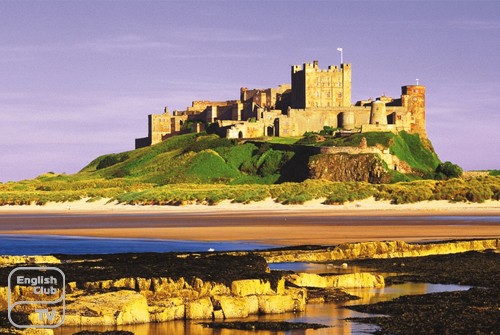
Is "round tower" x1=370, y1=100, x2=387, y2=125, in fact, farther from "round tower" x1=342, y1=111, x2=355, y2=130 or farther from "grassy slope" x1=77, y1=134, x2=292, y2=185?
"grassy slope" x1=77, y1=134, x2=292, y2=185

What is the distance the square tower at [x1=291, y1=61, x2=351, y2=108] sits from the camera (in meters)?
92.7

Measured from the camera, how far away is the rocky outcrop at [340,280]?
21219 millimetres

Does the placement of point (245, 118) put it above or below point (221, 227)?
above

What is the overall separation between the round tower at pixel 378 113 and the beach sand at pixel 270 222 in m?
28.3

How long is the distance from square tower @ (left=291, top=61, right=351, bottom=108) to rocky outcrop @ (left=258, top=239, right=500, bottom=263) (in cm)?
6360

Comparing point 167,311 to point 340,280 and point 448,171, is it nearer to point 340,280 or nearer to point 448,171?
point 340,280

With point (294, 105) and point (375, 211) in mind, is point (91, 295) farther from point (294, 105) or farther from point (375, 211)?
point (294, 105)

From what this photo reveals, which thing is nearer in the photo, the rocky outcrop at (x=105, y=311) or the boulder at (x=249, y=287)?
the rocky outcrop at (x=105, y=311)

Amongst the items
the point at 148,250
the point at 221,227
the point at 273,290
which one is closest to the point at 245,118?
the point at 221,227

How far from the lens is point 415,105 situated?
300ft

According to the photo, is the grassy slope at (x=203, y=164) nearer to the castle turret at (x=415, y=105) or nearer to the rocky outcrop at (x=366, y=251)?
the castle turret at (x=415, y=105)

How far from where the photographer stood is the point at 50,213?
6109 centimetres

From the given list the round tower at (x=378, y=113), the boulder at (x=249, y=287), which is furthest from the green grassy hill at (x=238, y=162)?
the boulder at (x=249, y=287)

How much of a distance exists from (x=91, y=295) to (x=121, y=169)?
75.4m
